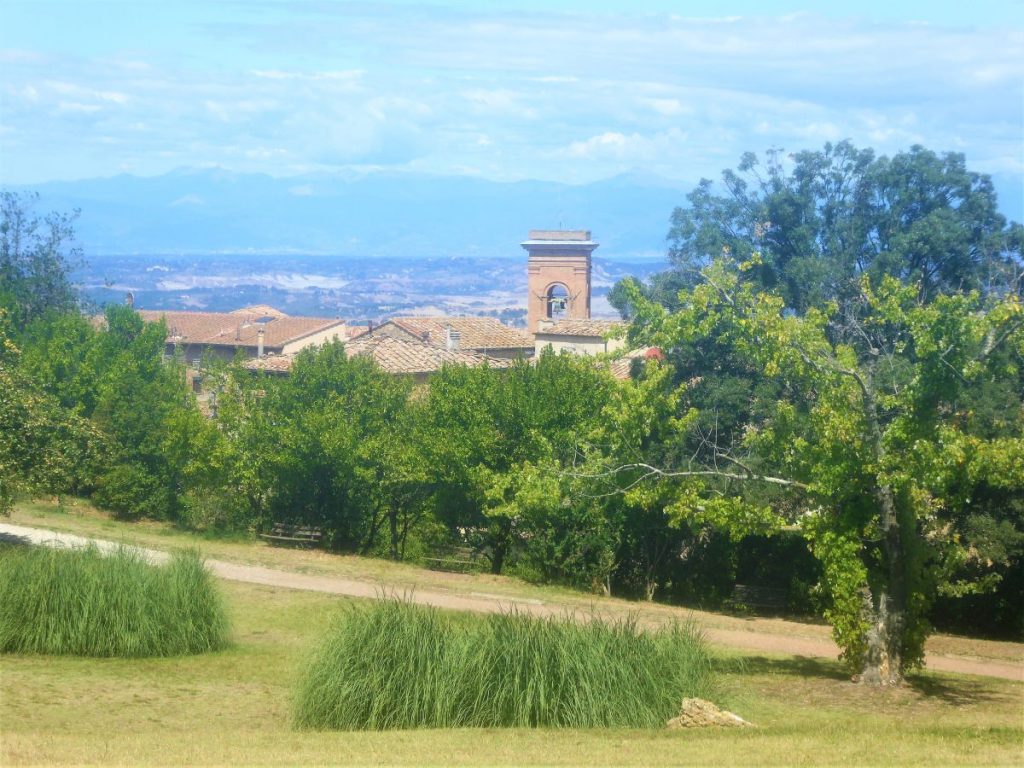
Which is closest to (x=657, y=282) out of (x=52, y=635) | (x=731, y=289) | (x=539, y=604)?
→ (x=539, y=604)

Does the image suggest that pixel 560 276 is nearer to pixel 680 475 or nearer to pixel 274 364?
pixel 274 364

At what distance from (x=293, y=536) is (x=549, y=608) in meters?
14.1

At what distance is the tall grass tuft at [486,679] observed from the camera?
43.2 feet

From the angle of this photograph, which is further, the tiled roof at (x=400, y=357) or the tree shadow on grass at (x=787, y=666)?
the tiled roof at (x=400, y=357)

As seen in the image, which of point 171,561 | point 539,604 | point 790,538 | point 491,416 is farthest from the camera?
point 491,416

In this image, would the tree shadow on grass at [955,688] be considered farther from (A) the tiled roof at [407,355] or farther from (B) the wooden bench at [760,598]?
(A) the tiled roof at [407,355]

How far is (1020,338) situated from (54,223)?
191 ft

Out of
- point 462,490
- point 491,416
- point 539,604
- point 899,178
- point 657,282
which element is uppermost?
point 899,178

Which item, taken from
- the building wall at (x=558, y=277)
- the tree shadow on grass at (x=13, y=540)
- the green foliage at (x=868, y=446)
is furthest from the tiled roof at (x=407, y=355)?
the green foliage at (x=868, y=446)

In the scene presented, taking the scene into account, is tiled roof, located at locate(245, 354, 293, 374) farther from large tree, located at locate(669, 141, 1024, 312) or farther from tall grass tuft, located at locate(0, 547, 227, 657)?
tall grass tuft, located at locate(0, 547, 227, 657)

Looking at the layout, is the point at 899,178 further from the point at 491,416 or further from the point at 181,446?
the point at 181,446

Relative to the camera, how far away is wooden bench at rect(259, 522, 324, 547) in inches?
1346

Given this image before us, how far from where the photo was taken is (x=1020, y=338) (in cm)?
1488

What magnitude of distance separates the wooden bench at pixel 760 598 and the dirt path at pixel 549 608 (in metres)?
2.27
